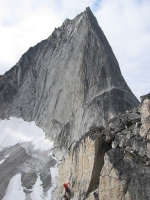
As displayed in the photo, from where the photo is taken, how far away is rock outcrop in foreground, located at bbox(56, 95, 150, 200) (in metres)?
14.7

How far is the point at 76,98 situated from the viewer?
197 ft

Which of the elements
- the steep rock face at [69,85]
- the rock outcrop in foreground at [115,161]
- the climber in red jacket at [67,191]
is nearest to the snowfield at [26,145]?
the steep rock face at [69,85]

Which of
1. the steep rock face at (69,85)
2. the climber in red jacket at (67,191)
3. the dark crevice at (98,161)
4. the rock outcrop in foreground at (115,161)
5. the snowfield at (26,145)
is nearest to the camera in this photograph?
the rock outcrop in foreground at (115,161)

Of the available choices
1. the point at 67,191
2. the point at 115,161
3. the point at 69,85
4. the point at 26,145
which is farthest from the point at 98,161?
the point at 69,85

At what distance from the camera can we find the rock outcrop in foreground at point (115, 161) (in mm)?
14719

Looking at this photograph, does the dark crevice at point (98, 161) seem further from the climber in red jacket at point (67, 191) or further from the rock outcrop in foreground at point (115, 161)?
the climber in red jacket at point (67, 191)

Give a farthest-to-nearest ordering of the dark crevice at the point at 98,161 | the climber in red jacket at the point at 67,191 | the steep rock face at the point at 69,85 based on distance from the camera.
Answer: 1. the steep rock face at the point at 69,85
2. the climber in red jacket at the point at 67,191
3. the dark crevice at the point at 98,161

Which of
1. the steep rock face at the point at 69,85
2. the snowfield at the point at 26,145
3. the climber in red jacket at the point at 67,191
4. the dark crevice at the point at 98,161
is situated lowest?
the climber in red jacket at the point at 67,191

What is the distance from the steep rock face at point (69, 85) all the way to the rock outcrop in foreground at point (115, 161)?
32406 millimetres

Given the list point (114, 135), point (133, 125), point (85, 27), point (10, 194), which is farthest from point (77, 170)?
point (85, 27)

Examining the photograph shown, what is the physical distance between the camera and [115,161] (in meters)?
15.7

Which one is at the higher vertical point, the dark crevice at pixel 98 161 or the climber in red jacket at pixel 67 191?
the dark crevice at pixel 98 161

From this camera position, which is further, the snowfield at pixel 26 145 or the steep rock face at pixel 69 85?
the steep rock face at pixel 69 85

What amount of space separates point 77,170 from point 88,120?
1358 inches
